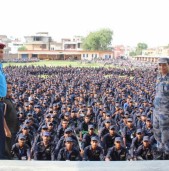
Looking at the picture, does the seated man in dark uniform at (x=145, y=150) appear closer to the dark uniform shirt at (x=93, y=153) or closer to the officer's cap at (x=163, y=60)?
the dark uniform shirt at (x=93, y=153)

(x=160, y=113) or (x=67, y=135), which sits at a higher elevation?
(x=160, y=113)

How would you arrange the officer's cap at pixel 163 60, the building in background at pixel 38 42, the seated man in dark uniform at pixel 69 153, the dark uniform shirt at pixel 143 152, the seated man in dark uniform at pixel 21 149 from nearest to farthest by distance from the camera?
the officer's cap at pixel 163 60
the seated man in dark uniform at pixel 69 153
the seated man in dark uniform at pixel 21 149
the dark uniform shirt at pixel 143 152
the building in background at pixel 38 42

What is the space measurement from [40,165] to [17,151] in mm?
5406

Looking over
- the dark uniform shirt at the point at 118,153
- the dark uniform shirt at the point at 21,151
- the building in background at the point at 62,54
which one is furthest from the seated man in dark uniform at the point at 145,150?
the building in background at the point at 62,54

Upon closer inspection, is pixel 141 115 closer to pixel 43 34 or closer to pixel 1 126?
pixel 1 126

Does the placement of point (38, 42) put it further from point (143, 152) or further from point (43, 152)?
point (143, 152)

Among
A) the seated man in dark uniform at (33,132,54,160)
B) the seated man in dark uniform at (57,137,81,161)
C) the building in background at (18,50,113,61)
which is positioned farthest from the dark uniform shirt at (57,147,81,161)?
the building in background at (18,50,113,61)

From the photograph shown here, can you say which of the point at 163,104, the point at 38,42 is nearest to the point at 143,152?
the point at 163,104

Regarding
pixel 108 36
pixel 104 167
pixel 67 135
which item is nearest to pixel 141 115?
pixel 67 135

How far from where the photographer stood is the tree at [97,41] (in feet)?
265

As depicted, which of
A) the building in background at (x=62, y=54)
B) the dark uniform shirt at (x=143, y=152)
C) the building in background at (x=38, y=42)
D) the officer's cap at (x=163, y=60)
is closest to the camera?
the officer's cap at (x=163, y=60)

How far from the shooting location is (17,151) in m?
6.36

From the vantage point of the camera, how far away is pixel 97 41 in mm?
81438

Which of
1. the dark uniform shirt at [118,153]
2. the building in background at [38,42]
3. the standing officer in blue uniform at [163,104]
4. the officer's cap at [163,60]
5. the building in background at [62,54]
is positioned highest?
the building in background at [38,42]
